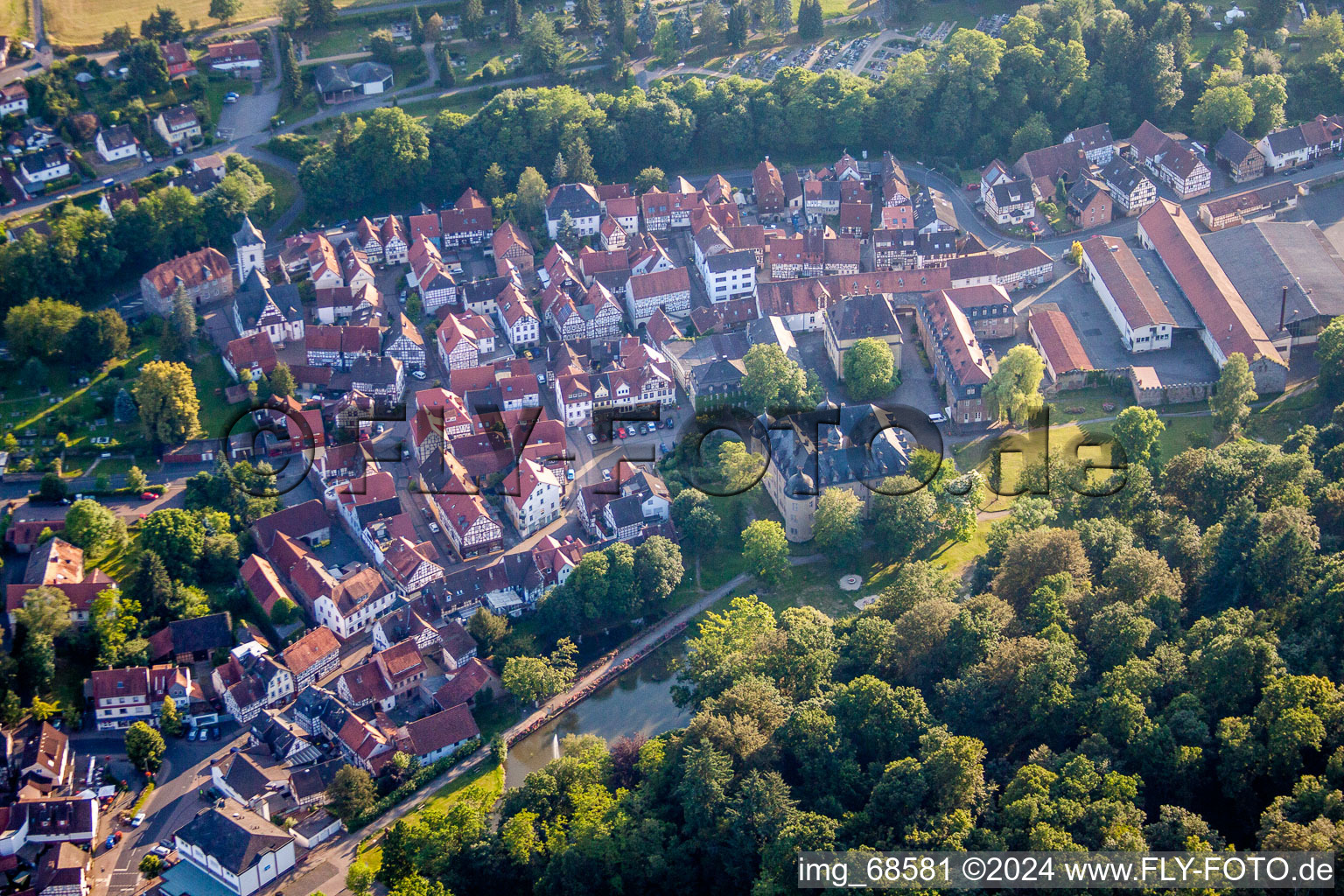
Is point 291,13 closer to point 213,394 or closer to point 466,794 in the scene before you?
point 213,394

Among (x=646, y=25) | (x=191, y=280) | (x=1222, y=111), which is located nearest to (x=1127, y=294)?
(x=1222, y=111)

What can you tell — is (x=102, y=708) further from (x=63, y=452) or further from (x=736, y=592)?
(x=736, y=592)

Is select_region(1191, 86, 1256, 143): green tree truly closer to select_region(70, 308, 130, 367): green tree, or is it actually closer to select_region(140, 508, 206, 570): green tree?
select_region(140, 508, 206, 570): green tree

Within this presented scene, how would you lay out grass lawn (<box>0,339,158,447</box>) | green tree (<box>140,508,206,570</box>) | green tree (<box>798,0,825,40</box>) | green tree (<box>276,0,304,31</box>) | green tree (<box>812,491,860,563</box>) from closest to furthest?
green tree (<box>812,491,860,563</box>) → green tree (<box>140,508,206,570</box>) → grass lawn (<box>0,339,158,447</box>) → green tree (<box>276,0,304,31</box>) → green tree (<box>798,0,825,40</box>)

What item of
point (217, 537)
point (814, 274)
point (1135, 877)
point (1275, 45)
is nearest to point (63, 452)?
point (217, 537)

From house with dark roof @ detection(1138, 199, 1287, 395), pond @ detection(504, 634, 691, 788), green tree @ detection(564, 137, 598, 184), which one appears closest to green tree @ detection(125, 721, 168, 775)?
pond @ detection(504, 634, 691, 788)
